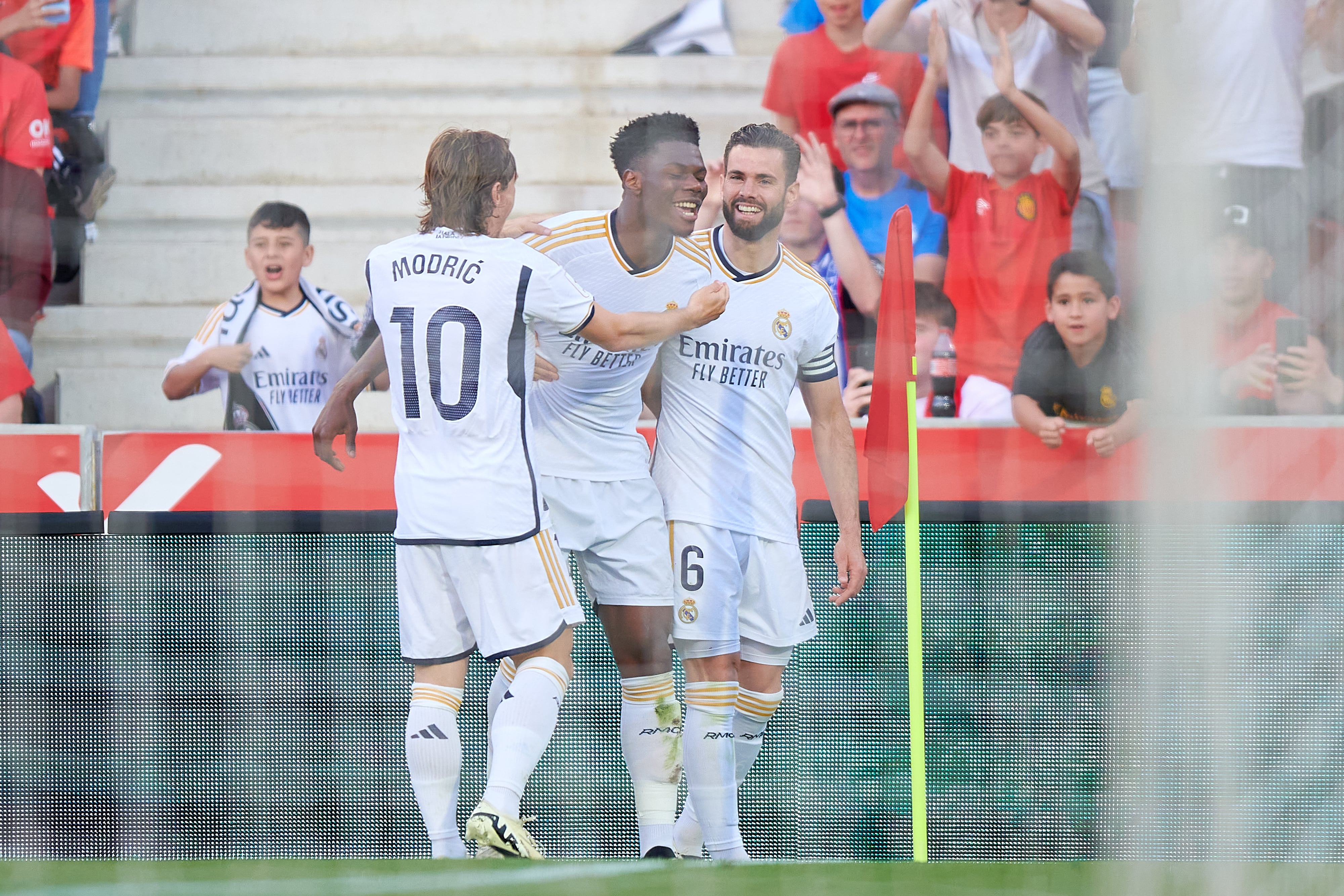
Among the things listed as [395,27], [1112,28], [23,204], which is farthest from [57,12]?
[1112,28]

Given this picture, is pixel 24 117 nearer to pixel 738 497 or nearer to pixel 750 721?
pixel 738 497

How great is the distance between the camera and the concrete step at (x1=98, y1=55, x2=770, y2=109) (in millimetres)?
3135

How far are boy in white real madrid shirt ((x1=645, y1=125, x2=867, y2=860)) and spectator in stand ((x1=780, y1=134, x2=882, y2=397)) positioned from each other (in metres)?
0.21

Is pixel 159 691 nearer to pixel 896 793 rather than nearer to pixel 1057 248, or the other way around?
pixel 896 793

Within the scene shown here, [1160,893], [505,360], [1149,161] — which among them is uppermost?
[1149,161]

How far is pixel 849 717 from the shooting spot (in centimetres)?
258

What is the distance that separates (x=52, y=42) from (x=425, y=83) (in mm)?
910

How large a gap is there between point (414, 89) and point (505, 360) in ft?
4.23

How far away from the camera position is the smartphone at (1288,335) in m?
2.11

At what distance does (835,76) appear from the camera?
10.1ft

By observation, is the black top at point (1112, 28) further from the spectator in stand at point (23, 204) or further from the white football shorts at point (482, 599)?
the spectator in stand at point (23, 204)

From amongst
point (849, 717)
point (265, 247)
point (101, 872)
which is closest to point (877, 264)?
point (849, 717)

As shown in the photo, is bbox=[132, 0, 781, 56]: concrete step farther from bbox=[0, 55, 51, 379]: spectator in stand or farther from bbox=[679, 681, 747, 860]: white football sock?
bbox=[679, 681, 747, 860]: white football sock

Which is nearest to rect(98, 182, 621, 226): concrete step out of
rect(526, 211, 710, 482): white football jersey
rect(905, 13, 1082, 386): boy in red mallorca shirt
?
rect(526, 211, 710, 482): white football jersey
